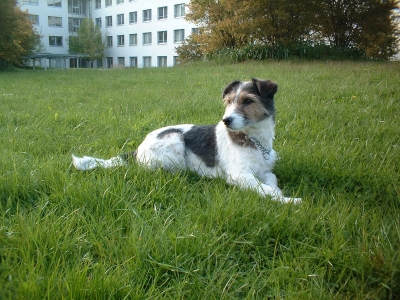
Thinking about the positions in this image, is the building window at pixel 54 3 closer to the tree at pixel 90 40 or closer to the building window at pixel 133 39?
the tree at pixel 90 40

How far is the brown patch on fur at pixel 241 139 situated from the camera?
4.43 metres

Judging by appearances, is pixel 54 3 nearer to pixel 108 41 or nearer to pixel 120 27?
pixel 108 41

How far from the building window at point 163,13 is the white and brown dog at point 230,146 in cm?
5850

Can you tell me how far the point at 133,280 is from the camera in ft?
7.57

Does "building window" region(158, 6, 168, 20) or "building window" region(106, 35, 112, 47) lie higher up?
"building window" region(158, 6, 168, 20)

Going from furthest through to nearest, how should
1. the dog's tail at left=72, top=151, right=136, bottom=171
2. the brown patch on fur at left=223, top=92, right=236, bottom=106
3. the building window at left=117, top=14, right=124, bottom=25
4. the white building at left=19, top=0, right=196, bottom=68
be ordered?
the building window at left=117, top=14, right=124, bottom=25, the white building at left=19, top=0, right=196, bottom=68, the brown patch on fur at left=223, top=92, right=236, bottom=106, the dog's tail at left=72, top=151, right=136, bottom=171

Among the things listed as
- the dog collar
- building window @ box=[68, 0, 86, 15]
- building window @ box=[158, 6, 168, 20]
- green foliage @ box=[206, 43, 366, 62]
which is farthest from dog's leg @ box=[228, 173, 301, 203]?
building window @ box=[68, 0, 86, 15]

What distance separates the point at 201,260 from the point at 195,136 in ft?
8.55

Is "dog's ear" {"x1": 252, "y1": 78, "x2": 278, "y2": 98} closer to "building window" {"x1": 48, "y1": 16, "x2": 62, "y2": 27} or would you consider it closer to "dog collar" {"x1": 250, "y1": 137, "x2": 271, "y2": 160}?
"dog collar" {"x1": 250, "y1": 137, "x2": 271, "y2": 160}

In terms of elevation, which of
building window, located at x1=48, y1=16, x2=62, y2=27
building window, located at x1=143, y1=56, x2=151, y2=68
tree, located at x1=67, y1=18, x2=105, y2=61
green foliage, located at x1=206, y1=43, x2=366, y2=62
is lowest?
green foliage, located at x1=206, y1=43, x2=366, y2=62

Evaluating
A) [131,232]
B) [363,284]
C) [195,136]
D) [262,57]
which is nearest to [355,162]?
[195,136]

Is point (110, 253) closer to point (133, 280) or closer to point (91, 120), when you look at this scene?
point (133, 280)

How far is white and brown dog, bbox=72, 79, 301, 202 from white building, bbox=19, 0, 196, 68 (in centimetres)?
5208

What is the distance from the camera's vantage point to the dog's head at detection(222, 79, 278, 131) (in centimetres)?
427
